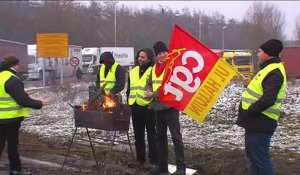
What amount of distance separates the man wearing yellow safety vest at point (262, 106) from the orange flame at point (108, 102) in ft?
7.28

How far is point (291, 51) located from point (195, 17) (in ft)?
194

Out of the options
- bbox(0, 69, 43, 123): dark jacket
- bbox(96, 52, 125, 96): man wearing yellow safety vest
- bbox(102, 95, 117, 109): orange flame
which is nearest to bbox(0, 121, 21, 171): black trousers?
bbox(0, 69, 43, 123): dark jacket

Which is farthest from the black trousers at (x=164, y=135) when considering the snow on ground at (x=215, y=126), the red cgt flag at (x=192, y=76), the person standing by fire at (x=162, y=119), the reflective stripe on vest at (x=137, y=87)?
the snow on ground at (x=215, y=126)

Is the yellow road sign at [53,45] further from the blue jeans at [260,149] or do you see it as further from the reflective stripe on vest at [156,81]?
the blue jeans at [260,149]

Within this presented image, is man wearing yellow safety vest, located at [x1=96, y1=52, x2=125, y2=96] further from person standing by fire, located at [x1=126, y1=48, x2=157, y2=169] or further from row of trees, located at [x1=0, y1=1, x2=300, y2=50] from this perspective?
row of trees, located at [x1=0, y1=1, x2=300, y2=50]

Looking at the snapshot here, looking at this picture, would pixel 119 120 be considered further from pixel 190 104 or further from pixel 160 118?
pixel 190 104

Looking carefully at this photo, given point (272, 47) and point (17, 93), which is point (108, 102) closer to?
point (17, 93)

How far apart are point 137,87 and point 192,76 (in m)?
1.36

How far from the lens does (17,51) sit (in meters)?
39.7

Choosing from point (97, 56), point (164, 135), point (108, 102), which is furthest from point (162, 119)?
point (97, 56)

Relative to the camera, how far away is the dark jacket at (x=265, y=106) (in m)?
5.28

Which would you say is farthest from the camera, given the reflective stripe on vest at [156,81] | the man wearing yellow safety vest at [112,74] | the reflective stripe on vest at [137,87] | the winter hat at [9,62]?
the man wearing yellow safety vest at [112,74]

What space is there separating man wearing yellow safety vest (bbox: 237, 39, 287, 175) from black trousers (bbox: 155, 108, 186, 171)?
4.37 ft

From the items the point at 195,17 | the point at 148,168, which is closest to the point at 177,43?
the point at 148,168
